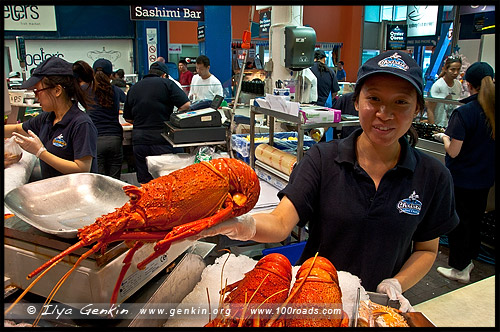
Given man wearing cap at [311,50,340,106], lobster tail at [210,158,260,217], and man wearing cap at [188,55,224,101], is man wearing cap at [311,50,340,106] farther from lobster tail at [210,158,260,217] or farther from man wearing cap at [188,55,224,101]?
lobster tail at [210,158,260,217]

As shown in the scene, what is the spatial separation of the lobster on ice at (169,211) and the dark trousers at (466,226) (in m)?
3.25

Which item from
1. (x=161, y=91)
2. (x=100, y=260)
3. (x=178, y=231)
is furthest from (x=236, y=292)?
(x=161, y=91)

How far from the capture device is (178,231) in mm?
955

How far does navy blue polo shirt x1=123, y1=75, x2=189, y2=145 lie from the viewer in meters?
4.42

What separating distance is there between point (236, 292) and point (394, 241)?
74 cm

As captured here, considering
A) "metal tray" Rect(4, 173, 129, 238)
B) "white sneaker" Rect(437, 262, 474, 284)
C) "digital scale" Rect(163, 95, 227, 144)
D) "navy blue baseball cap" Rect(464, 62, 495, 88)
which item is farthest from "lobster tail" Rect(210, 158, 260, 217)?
"white sneaker" Rect(437, 262, 474, 284)

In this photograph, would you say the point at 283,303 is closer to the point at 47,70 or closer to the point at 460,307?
the point at 460,307

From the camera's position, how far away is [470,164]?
11.8 ft

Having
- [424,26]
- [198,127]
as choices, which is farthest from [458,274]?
[424,26]

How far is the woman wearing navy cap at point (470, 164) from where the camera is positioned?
346 centimetres

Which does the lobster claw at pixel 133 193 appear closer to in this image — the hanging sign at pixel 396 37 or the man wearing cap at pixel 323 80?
the man wearing cap at pixel 323 80

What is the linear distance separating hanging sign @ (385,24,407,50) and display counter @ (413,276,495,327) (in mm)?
7355

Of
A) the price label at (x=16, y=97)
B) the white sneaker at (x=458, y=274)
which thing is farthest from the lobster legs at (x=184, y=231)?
the price label at (x=16, y=97)

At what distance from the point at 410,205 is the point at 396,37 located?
8166 mm
